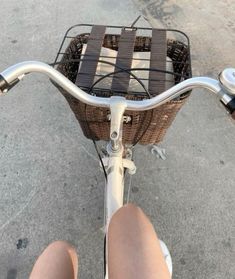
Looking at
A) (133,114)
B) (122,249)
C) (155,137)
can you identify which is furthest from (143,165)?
(122,249)

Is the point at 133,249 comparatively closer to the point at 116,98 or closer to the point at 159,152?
the point at 116,98

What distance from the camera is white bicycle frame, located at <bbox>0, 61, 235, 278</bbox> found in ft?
2.58

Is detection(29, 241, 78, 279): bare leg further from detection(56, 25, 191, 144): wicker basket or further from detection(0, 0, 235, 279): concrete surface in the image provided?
detection(0, 0, 235, 279): concrete surface

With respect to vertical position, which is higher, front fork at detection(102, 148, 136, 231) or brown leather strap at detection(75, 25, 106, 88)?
brown leather strap at detection(75, 25, 106, 88)

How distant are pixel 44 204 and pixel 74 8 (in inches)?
76.3

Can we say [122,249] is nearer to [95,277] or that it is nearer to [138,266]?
[138,266]

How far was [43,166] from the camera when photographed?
1.85m

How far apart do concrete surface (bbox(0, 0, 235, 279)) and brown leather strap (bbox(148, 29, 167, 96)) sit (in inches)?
32.1

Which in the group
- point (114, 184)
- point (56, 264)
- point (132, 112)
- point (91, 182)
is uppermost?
point (132, 112)

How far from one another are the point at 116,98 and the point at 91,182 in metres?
0.92

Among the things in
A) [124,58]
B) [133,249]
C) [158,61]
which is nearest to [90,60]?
[124,58]

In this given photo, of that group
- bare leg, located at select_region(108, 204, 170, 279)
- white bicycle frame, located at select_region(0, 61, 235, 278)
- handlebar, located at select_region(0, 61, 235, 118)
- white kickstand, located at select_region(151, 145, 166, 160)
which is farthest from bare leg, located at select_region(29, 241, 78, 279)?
white kickstand, located at select_region(151, 145, 166, 160)

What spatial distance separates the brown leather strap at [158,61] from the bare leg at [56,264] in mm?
583

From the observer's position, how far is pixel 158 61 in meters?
1.16
